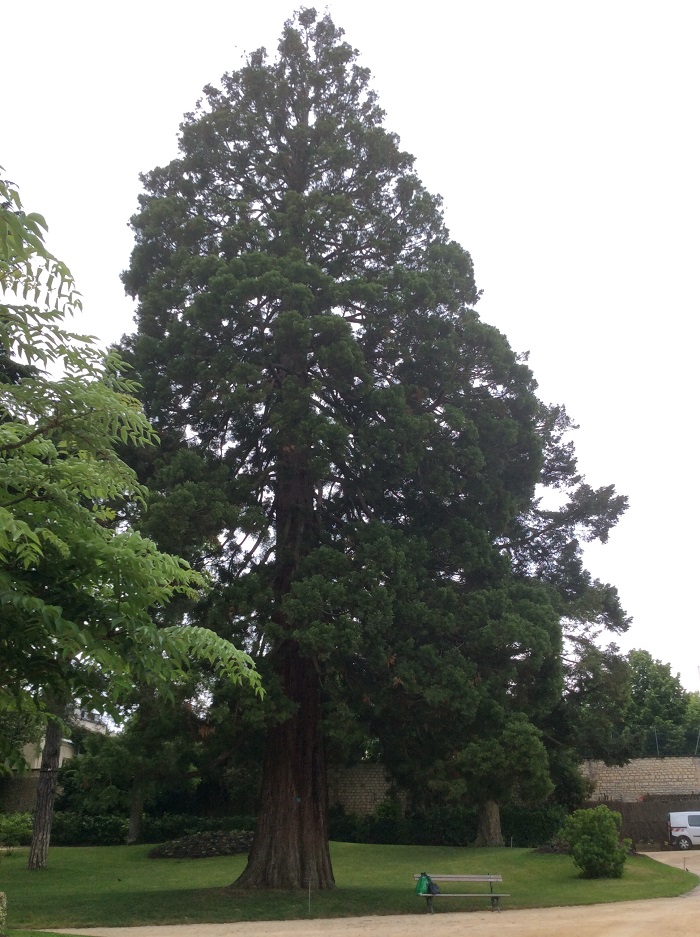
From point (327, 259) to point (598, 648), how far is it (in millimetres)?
12469

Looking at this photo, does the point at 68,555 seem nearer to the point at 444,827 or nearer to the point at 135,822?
the point at 444,827

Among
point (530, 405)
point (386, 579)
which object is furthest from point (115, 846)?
point (530, 405)

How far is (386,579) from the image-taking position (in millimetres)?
15312

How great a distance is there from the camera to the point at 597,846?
62.2 feet

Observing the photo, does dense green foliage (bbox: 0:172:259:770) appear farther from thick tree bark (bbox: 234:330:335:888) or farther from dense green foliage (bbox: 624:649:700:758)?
dense green foliage (bbox: 624:649:700:758)

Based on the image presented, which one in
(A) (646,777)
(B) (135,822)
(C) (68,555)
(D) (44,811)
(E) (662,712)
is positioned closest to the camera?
(C) (68,555)

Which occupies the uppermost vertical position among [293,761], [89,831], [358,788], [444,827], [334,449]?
[334,449]

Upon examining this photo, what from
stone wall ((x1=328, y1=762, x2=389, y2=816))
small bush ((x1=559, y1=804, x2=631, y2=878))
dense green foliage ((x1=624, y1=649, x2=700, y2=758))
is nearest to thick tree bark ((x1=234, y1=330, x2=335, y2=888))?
small bush ((x1=559, y1=804, x2=631, y2=878))

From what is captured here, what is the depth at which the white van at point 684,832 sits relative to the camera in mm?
27203

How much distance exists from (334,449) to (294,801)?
6774 millimetres

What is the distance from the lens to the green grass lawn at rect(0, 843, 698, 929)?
13906 mm

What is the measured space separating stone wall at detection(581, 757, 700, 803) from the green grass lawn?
896cm

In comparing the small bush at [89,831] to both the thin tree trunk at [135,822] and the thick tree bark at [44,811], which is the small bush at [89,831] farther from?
the thick tree bark at [44,811]

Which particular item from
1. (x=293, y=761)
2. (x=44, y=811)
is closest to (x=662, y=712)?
(x=44, y=811)
